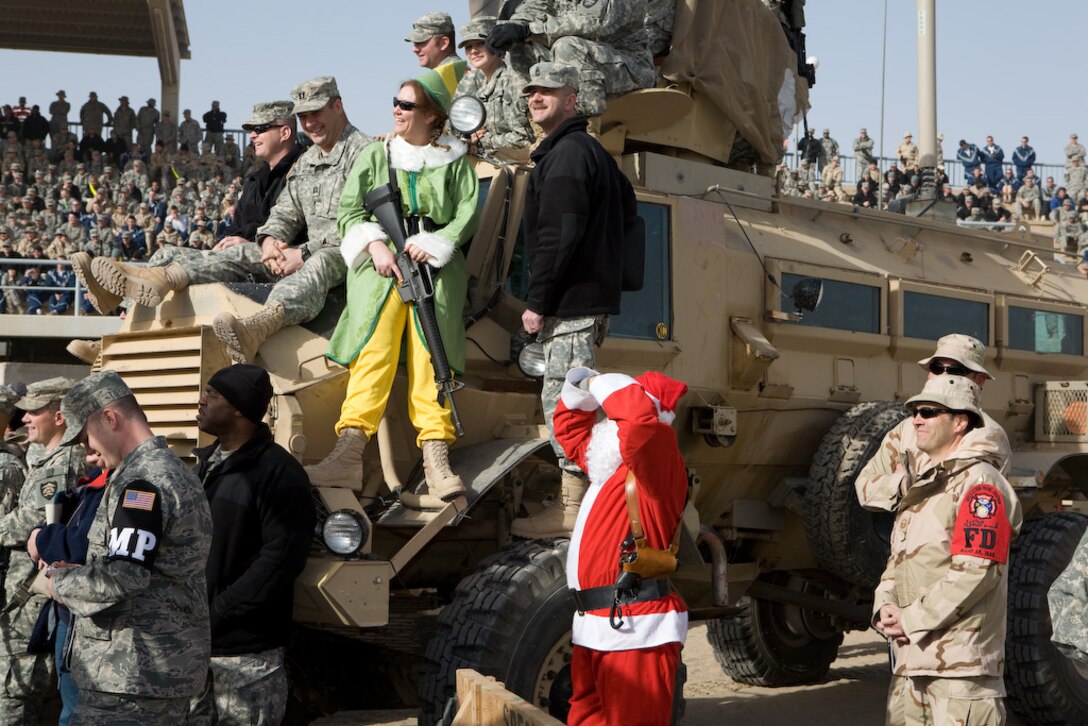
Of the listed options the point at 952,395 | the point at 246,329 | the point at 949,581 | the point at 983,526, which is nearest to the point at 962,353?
the point at 952,395

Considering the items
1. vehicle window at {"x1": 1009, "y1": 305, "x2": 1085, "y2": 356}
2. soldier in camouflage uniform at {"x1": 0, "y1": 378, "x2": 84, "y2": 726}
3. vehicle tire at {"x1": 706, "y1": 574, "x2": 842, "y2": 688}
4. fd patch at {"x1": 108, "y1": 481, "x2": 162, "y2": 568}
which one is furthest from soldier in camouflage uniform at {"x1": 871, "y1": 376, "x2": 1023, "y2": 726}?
vehicle tire at {"x1": 706, "y1": 574, "x2": 842, "y2": 688}

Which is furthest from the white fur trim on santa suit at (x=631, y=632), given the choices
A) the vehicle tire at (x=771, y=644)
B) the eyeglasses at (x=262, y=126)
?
the vehicle tire at (x=771, y=644)

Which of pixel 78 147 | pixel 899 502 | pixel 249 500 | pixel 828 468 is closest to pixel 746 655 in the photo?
pixel 828 468

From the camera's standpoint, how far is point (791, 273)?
8219 mm

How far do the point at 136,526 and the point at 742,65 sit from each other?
5.32m

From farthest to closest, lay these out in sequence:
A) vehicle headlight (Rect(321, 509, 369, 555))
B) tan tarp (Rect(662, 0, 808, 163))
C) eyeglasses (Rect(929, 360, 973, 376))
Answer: tan tarp (Rect(662, 0, 808, 163)) → eyeglasses (Rect(929, 360, 973, 376)) → vehicle headlight (Rect(321, 509, 369, 555))

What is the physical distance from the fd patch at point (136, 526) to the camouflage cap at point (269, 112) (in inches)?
148

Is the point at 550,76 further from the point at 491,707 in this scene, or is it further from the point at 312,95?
the point at 491,707

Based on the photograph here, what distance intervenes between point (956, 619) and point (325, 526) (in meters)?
2.42

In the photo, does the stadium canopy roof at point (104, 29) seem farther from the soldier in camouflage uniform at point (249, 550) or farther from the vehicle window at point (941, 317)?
the soldier in camouflage uniform at point (249, 550)

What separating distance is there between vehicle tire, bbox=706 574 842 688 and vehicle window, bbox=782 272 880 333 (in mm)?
2417

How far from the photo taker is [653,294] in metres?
7.55

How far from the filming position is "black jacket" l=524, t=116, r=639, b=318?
6492mm

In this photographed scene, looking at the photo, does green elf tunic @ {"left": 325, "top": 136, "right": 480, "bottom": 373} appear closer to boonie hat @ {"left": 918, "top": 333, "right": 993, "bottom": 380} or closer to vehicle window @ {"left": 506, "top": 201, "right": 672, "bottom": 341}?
vehicle window @ {"left": 506, "top": 201, "right": 672, "bottom": 341}
